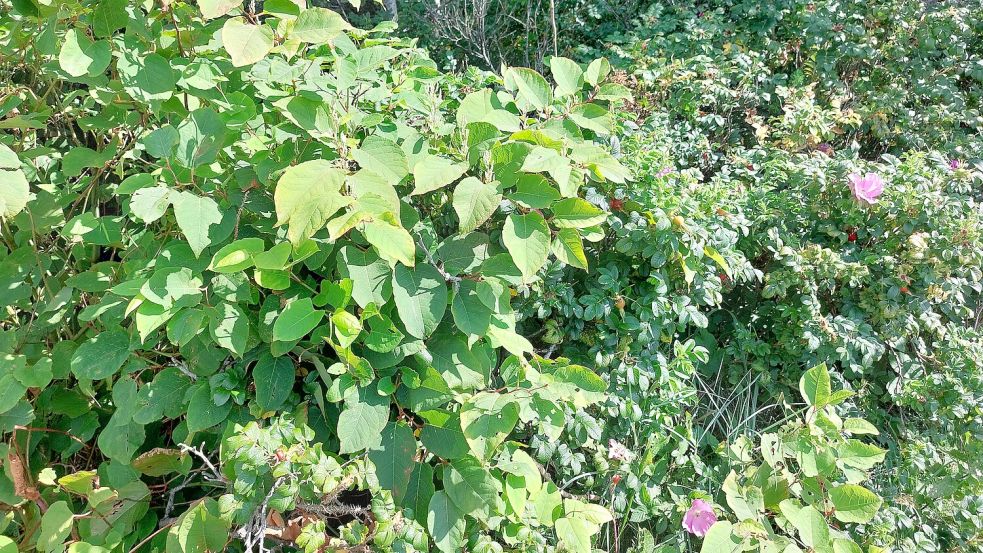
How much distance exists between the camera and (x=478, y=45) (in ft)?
15.2

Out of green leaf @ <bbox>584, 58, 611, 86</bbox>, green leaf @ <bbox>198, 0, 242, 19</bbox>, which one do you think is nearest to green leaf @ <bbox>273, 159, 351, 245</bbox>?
green leaf @ <bbox>198, 0, 242, 19</bbox>

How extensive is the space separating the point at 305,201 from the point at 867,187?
203cm

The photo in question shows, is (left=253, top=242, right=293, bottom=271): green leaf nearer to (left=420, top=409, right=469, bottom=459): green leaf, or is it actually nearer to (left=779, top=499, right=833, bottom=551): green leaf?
(left=420, top=409, right=469, bottom=459): green leaf

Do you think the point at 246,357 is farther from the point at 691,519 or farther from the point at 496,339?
the point at 691,519

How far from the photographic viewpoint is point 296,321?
129 centimetres

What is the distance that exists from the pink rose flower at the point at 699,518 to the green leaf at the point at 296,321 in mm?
1214

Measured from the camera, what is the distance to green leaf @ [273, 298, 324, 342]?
1.27 metres

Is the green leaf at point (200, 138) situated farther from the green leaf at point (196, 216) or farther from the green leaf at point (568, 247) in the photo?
the green leaf at point (568, 247)

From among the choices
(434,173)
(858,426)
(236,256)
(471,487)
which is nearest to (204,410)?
(236,256)

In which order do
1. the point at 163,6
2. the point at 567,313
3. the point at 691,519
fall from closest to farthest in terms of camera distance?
1. the point at 163,6
2. the point at 691,519
3. the point at 567,313

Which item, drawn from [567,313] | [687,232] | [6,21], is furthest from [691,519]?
[6,21]

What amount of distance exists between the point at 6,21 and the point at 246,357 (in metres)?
1.13

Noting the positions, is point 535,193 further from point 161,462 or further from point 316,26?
point 161,462

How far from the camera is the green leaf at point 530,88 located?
4.90 ft
